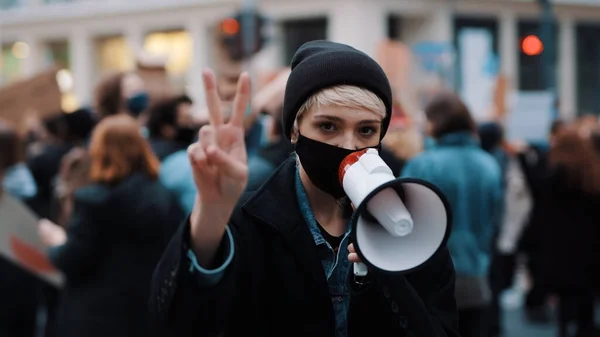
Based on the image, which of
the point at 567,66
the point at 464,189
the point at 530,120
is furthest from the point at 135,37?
the point at 464,189

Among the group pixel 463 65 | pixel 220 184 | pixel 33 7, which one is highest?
pixel 220 184

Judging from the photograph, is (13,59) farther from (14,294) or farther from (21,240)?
(21,240)

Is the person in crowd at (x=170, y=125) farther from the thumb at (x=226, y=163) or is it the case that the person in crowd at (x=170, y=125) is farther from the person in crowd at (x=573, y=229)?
the thumb at (x=226, y=163)

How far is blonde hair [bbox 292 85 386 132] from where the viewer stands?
2.19m

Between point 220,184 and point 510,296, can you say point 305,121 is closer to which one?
point 220,184

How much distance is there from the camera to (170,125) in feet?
19.5

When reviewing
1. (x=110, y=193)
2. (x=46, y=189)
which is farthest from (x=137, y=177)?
(x=46, y=189)

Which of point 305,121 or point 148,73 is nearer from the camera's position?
point 305,121

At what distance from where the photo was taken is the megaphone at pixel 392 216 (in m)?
1.90

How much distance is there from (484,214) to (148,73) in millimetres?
2941

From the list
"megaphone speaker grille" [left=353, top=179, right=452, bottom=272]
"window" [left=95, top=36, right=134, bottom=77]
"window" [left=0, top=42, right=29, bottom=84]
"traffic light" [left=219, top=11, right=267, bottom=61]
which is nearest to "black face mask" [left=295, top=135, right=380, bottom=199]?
"megaphone speaker grille" [left=353, top=179, right=452, bottom=272]

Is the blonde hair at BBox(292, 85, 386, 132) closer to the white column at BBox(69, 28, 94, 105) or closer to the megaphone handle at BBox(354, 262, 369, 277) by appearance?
the megaphone handle at BBox(354, 262, 369, 277)

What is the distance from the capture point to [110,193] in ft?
14.7

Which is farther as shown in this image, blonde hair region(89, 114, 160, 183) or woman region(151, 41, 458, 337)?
blonde hair region(89, 114, 160, 183)
